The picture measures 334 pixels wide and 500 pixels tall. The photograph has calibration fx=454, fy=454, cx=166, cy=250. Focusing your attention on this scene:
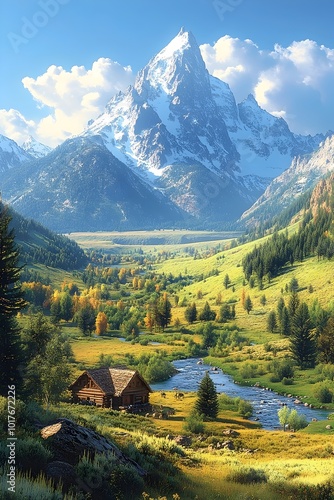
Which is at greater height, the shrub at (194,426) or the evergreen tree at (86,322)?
the evergreen tree at (86,322)

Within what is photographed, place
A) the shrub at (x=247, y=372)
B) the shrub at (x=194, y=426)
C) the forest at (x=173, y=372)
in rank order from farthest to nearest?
the shrub at (x=247, y=372) < the shrub at (x=194, y=426) < the forest at (x=173, y=372)

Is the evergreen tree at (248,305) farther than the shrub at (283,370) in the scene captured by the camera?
Yes

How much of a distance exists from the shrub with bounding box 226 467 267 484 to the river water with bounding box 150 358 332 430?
45826 mm

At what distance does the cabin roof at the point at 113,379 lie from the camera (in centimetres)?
7350

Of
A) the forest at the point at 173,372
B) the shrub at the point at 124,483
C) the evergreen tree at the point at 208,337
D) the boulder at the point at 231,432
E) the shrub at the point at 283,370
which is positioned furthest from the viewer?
the evergreen tree at the point at 208,337

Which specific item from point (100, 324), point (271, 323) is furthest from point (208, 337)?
point (100, 324)

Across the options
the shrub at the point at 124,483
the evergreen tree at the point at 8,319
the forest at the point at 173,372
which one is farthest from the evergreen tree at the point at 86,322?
the shrub at the point at 124,483

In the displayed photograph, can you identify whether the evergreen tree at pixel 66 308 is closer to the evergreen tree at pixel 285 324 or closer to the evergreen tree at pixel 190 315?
the evergreen tree at pixel 190 315

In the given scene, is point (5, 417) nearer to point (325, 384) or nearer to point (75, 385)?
point (75, 385)

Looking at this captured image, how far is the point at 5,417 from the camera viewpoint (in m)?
20.8

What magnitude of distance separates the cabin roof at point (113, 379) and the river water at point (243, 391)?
20.7 m

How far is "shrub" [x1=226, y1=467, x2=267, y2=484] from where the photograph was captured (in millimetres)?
23844

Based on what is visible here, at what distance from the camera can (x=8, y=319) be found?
146 ft

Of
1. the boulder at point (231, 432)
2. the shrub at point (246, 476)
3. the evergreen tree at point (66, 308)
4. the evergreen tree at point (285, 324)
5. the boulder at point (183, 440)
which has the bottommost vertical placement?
the boulder at point (231, 432)
